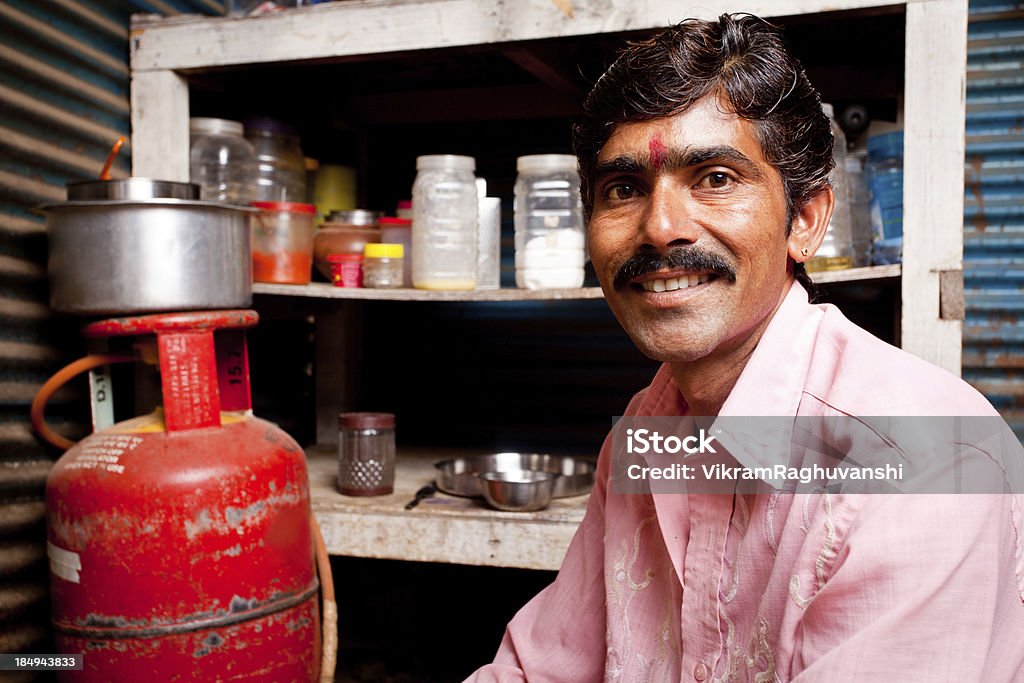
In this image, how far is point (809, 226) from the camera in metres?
1.58

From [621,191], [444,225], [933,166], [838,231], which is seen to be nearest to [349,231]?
[444,225]

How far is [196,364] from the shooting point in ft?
7.73

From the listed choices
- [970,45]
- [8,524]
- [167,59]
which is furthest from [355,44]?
[970,45]

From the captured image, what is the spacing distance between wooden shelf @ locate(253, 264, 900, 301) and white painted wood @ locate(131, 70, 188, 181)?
54 cm

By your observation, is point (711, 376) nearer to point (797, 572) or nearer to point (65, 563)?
point (797, 572)

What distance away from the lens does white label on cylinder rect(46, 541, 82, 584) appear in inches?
87.9

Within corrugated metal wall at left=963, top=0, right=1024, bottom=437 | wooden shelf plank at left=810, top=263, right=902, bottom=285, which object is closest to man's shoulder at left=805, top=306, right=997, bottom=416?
wooden shelf plank at left=810, top=263, right=902, bottom=285

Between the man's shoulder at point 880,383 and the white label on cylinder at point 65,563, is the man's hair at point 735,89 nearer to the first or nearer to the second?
the man's shoulder at point 880,383

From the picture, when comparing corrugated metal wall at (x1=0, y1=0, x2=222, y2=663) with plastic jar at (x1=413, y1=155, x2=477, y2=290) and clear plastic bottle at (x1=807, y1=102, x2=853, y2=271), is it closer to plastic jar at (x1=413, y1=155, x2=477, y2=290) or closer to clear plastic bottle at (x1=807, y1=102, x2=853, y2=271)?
plastic jar at (x1=413, y1=155, x2=477, y2=290)

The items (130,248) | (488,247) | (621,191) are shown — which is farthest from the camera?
(488,247)

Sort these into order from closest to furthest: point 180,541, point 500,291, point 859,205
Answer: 1. point 180,541
2. point 500,291
3. point 859,205

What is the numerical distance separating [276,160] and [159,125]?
1.54ft

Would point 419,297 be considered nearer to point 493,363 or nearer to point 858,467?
point 493,363

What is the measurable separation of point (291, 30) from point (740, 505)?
7.23ft
